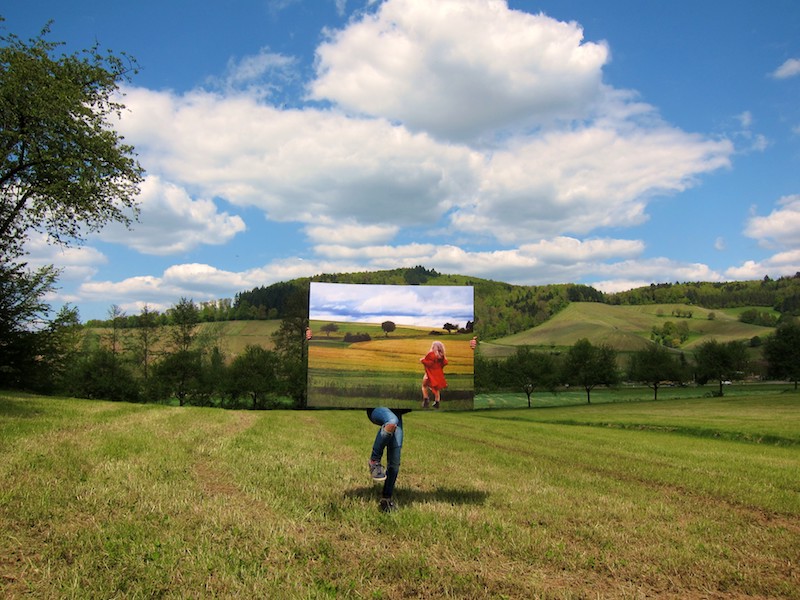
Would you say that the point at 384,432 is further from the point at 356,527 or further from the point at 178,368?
the point at 178,368

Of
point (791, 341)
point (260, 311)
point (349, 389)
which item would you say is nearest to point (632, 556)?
point (349, 389)

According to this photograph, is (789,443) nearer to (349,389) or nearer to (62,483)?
(349,389)

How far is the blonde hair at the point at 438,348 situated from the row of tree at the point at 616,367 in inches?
3200

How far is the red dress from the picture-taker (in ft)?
34.8

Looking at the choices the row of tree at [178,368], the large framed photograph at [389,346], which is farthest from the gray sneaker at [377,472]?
the row of tree at [178,368]

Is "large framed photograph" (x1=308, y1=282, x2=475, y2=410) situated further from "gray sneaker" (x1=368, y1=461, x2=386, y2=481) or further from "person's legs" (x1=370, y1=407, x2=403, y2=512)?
"gray sneaker" (x1=368, y1=461, x2=386, y2=481)

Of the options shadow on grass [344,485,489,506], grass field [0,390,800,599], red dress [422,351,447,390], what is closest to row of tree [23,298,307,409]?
grass field [0,390,800,599]

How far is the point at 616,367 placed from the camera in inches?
3996

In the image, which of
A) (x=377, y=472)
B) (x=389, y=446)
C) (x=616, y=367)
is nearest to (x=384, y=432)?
(x=389, y=446)

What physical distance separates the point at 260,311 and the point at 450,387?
565 ft

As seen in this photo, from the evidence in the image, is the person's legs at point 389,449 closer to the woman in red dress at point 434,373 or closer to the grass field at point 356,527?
the grass field at point 356,527

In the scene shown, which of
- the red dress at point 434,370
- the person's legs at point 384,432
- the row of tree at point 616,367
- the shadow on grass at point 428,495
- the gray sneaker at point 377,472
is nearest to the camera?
the gray sneaker at point 377,472

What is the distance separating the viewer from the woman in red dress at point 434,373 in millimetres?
10536

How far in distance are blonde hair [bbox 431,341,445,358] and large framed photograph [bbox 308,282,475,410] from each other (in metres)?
0.02
